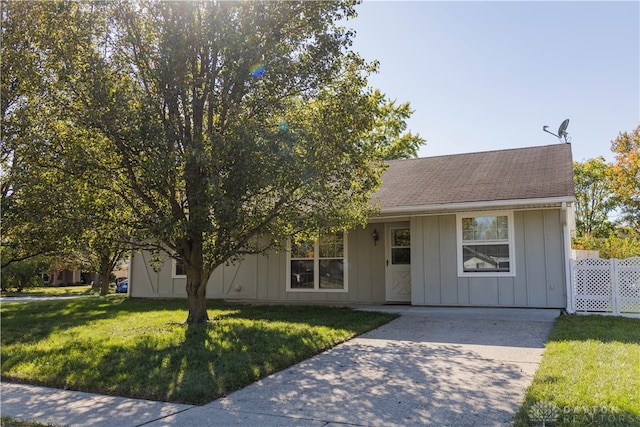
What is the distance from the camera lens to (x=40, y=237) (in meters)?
7.36

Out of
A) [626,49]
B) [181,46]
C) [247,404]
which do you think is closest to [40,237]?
[181,46]

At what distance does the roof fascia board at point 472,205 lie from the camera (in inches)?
363

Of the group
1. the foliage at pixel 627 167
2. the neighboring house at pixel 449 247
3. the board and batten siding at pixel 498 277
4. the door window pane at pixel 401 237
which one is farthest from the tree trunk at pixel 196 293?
the foliage at pixel 627 167

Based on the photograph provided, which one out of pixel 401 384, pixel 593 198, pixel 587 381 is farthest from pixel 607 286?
pixel 593 198

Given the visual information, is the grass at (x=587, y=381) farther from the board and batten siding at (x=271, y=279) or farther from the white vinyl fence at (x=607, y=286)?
the board and batten siding at (x=271, y=279)

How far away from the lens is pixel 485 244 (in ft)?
34.0

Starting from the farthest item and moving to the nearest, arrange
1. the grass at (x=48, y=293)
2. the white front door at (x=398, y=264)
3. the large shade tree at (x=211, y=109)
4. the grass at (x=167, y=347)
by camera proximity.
→ the grass at (x=48, y=293)
the white front door at (x=398, y=264)
the large shade tree at (x=211, y=109)
the grass at (x=167, y=347)

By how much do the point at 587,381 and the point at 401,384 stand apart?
1.77m

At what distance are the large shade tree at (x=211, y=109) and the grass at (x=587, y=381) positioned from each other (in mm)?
3898

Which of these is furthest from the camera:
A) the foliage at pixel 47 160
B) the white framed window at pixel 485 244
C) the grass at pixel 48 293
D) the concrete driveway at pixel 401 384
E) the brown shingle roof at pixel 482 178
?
the grass at pixel 48 293

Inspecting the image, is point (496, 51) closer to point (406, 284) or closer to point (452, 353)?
point (406, 284)

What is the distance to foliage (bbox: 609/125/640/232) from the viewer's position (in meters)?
24.0

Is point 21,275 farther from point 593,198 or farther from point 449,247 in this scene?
point 593,198

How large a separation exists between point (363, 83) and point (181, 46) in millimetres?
3010
